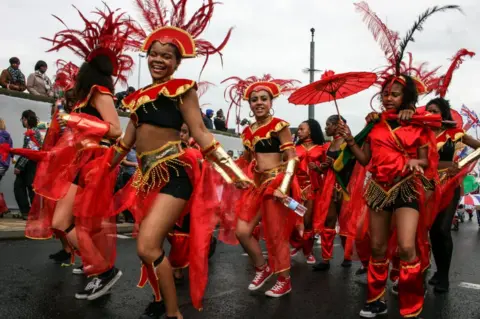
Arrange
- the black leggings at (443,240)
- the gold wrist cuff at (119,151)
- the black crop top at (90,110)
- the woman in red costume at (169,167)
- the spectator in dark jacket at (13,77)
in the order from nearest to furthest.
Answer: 1. the woman in red costume at (169,167)
2. the gold wrist cuff at (119,151)
3. the black crop top at (90,110)
4. the black leggings at (443,240)
5. the spectator in dark jacket at (13,77)

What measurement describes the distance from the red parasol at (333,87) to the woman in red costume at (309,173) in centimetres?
217

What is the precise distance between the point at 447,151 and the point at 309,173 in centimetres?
215

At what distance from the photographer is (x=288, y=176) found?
15.3 feet

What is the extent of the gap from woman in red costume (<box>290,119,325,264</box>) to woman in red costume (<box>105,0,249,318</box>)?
3.53 meters

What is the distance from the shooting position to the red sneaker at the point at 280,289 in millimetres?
4715

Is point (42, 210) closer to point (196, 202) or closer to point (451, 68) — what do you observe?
point (196, 202)

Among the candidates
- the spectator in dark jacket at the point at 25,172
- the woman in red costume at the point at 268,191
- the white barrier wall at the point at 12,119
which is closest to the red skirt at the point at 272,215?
the woman in red costume at the point at 268,191

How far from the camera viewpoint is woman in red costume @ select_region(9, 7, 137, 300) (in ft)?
13.8

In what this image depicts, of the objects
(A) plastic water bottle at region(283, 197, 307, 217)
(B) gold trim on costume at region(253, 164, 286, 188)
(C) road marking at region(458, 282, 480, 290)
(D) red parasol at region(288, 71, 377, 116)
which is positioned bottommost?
(C) road marking at region(458, 282, 480, 290)

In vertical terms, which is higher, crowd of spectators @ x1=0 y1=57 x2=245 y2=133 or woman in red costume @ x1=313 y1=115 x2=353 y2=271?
crowd of spectators @ x1=0 y1=57 x2=245 y2=133

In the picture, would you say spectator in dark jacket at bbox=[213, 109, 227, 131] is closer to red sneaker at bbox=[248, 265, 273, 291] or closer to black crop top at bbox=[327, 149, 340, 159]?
black crop top at bbox=[327, 149, 340, 159]

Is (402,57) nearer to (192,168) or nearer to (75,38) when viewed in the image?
(192,168)

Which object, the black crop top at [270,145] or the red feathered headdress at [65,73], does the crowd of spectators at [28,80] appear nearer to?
the red feathered headdress at [65,73]

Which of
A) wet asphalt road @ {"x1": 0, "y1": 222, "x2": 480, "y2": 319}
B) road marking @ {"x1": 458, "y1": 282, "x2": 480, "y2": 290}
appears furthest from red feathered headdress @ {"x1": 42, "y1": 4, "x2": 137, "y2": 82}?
road marking @ {"x1": 458, "y1": 282, "x2": 480, "y2": 290}
